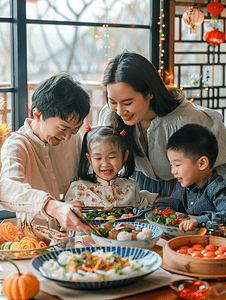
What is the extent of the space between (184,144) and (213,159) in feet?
0.56

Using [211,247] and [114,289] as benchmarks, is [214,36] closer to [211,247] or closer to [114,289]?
[211,247]

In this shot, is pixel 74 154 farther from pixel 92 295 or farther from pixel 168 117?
pixel 92 295

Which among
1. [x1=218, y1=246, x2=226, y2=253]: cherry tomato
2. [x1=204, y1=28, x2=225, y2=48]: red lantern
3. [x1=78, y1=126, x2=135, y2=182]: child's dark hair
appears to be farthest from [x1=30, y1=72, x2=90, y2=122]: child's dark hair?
[x1=204, y1=28, x2=225, y2=48]: red lantern

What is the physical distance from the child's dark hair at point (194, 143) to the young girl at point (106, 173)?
32 cm

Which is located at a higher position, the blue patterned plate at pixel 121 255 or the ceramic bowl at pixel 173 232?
the blue patterned plate at pixel 121 255

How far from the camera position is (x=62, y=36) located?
3.49m

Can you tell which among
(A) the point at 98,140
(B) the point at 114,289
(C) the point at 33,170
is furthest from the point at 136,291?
(A) the point at 98,140

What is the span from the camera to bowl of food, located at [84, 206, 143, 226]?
144 centimetres

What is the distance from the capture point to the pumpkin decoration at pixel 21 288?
3.02 feet

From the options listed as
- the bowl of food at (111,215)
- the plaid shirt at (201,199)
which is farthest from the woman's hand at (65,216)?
the plaid shirt at (201,199)

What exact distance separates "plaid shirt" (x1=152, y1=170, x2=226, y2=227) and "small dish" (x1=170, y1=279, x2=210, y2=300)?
67 cm

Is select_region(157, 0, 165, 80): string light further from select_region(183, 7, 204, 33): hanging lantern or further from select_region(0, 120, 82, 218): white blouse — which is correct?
select_region(0, 120, 82, 218): white blouse

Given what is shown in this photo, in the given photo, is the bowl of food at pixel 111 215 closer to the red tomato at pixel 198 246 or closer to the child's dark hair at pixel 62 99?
the red tomato at pixel 198 246

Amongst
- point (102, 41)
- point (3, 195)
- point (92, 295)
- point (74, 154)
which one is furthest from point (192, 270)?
point (102, 41)
